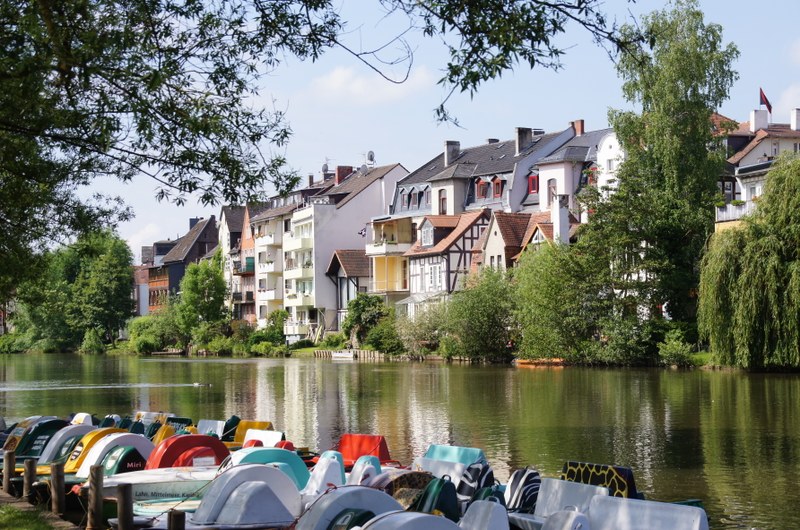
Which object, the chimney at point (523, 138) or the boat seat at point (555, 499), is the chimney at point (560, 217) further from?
the boat seat at point (555, 499)

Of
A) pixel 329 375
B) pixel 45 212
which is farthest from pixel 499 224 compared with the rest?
pixel 45 212

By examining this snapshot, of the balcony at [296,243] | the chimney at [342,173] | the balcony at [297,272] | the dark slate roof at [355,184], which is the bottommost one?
the balcony at [297,272]

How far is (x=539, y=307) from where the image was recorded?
5969 cm

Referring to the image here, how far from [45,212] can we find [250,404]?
18.5 m

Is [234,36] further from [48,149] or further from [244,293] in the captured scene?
[244,293]

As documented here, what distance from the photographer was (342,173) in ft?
353

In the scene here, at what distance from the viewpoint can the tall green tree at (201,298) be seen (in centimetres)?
10512

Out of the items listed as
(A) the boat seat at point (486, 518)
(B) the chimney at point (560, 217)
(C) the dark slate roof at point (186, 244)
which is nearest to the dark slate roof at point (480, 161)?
(B) the chimney at point (560, 217)

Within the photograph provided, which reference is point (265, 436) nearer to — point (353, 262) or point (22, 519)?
point (22, 519)

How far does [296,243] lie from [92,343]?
2996 centimetres

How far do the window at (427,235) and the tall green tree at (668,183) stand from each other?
24.1 m

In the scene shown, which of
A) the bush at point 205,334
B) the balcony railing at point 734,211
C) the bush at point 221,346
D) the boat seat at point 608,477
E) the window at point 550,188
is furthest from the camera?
the bush at point 205,334

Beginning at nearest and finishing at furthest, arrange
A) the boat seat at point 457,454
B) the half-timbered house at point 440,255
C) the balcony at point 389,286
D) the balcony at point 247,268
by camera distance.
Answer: the boat seat at point 457,454
the half-timbered house at point 440,255
the balcony at point 389,286
the balcony at point 247,268

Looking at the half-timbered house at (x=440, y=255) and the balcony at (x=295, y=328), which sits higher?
the half-timbered house at (x=440, y=255)
